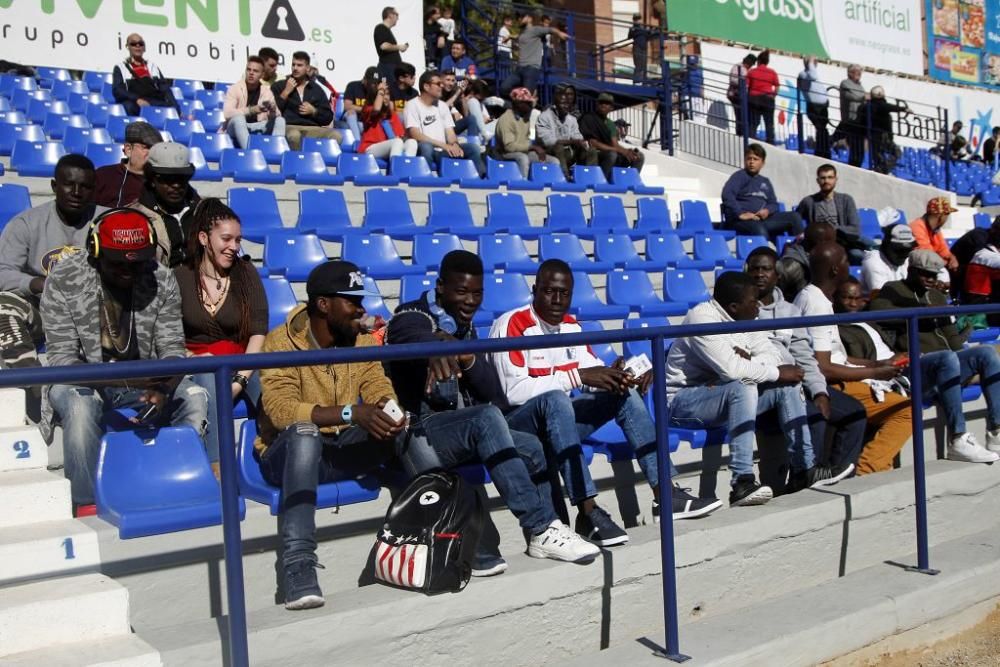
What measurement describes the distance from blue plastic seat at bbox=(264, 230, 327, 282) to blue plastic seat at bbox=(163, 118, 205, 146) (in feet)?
10.2

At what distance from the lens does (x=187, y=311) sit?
4.41m

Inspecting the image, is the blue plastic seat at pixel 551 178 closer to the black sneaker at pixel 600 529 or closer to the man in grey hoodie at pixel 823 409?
the man in grey hoodie at pixel 823 409

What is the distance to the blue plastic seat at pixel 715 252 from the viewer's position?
9.11 m

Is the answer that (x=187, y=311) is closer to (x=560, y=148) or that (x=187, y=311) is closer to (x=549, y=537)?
(x=549, y=537)

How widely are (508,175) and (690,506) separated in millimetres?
6485

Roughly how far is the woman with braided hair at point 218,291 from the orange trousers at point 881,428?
9.57 feet

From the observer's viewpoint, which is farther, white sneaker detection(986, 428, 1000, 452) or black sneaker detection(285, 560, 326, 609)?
white sneaker detection(986, 428, 1000, 452)

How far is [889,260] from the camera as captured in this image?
317 inches

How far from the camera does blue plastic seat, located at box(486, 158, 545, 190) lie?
31.9ft

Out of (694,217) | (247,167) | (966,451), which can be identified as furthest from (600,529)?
(694,217)

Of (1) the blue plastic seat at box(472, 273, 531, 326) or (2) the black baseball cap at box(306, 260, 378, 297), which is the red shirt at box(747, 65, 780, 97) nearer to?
(1) the blue plastic seat at box(472, 273, 531, 326)

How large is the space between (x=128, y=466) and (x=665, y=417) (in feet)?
5.62

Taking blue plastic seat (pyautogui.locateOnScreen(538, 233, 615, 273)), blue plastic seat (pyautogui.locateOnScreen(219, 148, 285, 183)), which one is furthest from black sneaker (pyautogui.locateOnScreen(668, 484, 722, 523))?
blue plastic seat (pyautogui.locateOnScreen(219, 148, 285, 183))

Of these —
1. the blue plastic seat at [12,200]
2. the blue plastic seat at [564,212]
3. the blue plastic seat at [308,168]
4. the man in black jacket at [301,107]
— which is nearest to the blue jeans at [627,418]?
the blue plastic seat at [12,200]
